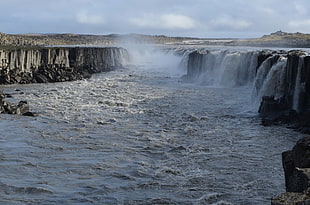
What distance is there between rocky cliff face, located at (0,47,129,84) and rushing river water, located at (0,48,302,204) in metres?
14.6

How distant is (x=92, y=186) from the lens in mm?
11797

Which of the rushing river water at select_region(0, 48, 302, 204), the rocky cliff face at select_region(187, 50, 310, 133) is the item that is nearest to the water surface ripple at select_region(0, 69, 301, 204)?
the rushing river water at select_region(0, 48, 302, 204)

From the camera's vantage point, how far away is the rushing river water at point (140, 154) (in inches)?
445

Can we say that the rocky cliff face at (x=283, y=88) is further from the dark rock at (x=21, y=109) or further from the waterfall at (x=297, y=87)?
the dark rock at (x=21, y=109)

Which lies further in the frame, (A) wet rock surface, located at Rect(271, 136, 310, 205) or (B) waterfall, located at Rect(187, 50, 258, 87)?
(B) waterfall, located at Rect(187, 50, 258, 87)

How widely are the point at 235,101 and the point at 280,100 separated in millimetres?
5183

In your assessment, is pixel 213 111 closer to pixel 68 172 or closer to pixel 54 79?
pixel 68 172

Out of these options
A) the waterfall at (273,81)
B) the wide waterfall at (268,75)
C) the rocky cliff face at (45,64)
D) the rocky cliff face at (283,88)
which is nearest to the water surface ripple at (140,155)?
the rocky cliff face at (283,88)

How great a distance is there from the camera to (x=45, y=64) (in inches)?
1880

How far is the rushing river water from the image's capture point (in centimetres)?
1130

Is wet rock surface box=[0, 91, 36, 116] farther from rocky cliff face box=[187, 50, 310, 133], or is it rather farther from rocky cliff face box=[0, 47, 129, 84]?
rocky cliff face box=[0, 47, 129, 84]

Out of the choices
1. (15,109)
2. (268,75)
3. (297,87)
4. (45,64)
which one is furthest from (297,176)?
(45,64)

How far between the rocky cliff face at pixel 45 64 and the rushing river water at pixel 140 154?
47.9 feet

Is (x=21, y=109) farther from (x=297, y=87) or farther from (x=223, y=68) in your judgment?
(x=223, y=68)
